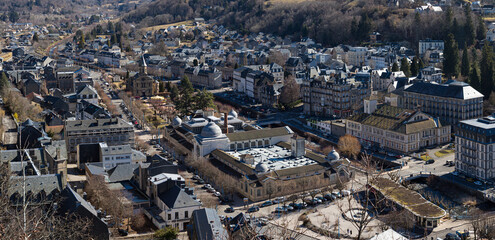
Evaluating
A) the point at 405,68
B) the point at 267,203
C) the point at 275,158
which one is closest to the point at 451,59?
the point at 405,68

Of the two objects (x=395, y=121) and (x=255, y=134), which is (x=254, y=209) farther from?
(x=395, y=121)

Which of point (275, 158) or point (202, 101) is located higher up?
point (202, 101)

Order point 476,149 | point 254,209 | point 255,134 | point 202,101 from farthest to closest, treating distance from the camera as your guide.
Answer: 1. point 202,101
2. point 255,134
3. point 476,149
4. point 254,209

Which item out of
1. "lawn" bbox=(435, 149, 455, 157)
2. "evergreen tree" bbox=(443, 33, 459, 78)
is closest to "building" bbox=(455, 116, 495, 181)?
"lawn" bbox=(435, 149, 455, 157)

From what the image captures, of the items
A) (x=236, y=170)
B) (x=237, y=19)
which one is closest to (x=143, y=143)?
(x=236, y=170)

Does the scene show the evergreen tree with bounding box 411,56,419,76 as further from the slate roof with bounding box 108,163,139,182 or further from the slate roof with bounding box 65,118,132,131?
the slate roof with bounding box 108,163,139,182

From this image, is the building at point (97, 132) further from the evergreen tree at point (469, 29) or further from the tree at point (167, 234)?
the evergreen tree at point (469, 29)

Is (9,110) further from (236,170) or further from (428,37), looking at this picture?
(428,37)
